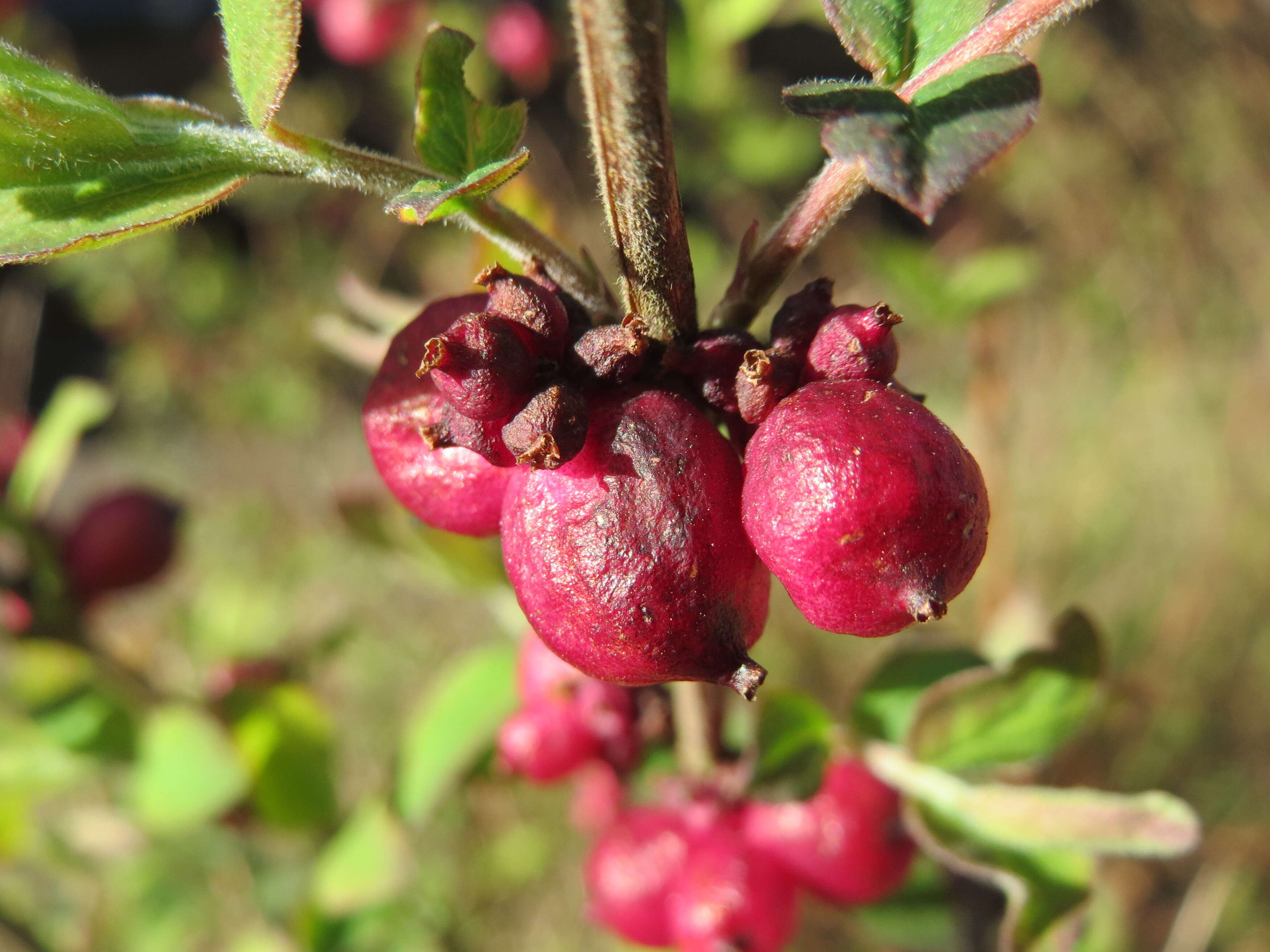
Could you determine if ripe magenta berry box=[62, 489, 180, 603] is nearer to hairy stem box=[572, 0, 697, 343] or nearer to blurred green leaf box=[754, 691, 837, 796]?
blurred green leaf box=[754, 691, 837, 796]

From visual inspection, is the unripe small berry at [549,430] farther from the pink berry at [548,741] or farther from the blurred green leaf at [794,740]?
the pink berry at [548,741]

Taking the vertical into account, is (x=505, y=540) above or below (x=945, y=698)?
above

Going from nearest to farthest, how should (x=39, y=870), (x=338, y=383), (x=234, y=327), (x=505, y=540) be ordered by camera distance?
1. (x=505, y=540)
2. (x=39, y=870)
3. (x=234, y=327)
4. (x=338, y=383)

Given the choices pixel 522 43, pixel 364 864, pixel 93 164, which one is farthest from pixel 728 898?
pixel 522 43

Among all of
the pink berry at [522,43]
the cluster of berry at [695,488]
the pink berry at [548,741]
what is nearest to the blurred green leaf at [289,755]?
the pink berry at [548,741]

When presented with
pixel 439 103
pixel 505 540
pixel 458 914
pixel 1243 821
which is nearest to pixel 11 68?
pixel 439 103

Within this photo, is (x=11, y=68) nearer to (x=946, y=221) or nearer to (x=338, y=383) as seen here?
(x=946, y=221)
